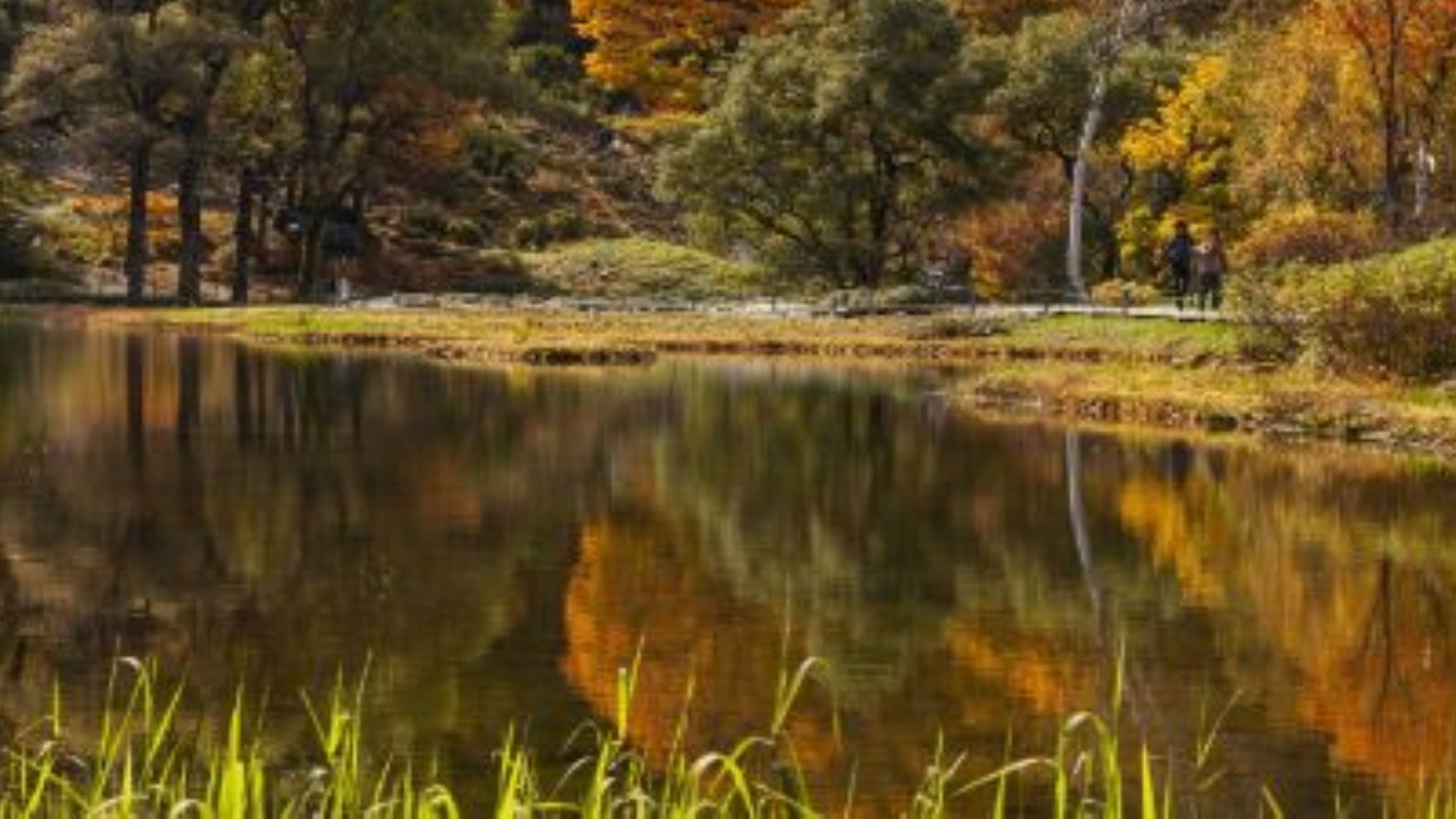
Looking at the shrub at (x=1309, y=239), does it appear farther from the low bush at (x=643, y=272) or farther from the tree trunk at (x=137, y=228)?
the tree trunk at (x=137, y=228)

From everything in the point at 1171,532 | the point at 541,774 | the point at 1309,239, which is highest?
the point at 1309,239

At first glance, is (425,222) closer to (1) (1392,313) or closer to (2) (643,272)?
(2) (643,272)

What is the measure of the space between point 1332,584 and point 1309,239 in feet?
128

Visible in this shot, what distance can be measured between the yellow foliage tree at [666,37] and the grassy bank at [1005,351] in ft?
135

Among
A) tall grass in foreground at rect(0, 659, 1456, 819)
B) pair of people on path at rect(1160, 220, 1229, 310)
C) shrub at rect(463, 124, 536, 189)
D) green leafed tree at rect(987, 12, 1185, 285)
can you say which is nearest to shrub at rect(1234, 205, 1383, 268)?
pair of people on path at rect(1160, 220, 1229, 310)

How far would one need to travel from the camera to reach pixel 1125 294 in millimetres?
65938

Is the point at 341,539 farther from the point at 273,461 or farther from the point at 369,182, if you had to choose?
the point at 369,182

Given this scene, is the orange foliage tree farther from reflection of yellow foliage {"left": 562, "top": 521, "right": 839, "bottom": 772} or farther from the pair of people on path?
reflection of yellow foliage {"left": 562, "top": 521, "right": 839, "bottom": 772}

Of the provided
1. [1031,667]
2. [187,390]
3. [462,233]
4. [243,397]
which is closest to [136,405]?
[243,397]

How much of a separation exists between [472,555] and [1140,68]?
6314 centimetres

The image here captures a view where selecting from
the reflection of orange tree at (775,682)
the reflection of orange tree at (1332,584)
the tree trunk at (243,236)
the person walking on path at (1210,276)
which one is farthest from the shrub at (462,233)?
the reflection of orange tree at (775,682)

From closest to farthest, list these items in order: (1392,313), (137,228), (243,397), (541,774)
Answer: (541,774) < (1392,313) < (243,397) < (137,228)

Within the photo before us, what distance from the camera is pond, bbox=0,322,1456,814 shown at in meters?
16.3

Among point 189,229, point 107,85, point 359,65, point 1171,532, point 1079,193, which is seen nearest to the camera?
point 1171,532
